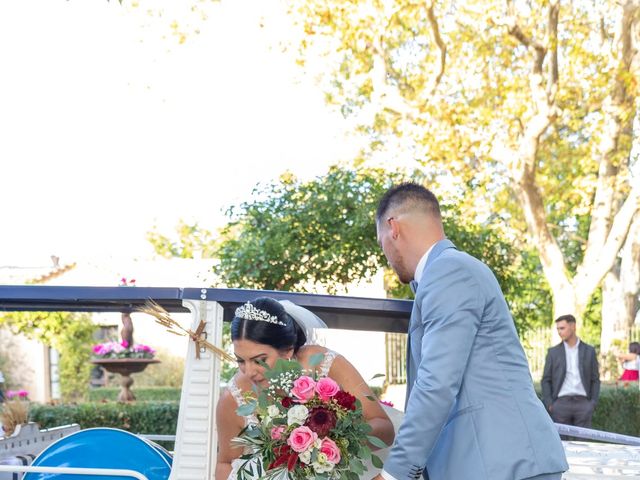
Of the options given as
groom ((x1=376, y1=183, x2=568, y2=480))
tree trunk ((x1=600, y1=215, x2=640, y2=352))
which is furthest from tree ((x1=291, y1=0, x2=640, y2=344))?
groom ((x1=376, y1=183, x2=568, y2=480))

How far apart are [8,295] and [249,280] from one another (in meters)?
8.22

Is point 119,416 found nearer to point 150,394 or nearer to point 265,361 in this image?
point 265,361

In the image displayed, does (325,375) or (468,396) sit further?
(325,375)

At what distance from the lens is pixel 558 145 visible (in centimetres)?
2122

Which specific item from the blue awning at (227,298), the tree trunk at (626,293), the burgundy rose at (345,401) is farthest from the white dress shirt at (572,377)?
the tree trunk at (626,293)

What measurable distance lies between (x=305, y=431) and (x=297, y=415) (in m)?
0.07

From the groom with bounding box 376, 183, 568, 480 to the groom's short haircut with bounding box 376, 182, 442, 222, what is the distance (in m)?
0.17

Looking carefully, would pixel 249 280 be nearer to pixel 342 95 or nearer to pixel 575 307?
pixel 575 307

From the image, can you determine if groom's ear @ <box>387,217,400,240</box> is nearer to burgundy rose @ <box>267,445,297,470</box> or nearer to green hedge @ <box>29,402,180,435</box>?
burgundy rose @ <box>267,445,297,470</box>

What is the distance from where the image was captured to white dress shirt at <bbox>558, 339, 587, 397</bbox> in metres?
10.4

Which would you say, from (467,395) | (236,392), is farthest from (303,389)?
(236,392)

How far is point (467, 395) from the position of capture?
287 cm

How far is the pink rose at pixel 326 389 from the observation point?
2.98m

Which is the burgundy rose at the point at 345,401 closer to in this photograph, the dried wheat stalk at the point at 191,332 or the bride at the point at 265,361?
the bride at the point at 265,361
